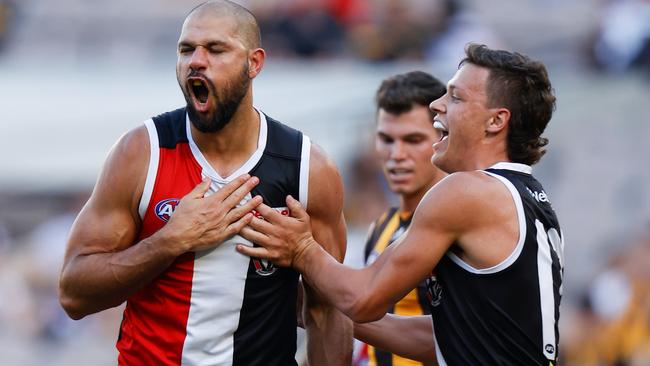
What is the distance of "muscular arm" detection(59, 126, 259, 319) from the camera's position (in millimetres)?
5277

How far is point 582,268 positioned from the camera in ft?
43.4

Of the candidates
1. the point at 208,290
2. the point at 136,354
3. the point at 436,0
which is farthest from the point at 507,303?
the point at 436,0

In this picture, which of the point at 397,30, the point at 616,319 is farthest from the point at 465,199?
the point at 397,30

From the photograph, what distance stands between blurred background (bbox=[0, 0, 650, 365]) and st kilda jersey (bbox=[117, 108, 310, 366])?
615cm

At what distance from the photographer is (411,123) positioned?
736 centimetres

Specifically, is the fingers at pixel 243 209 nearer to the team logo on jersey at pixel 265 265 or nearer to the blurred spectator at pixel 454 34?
the team logo on jersey at pixel 265 265

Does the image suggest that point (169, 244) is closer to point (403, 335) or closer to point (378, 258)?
point (378, 258)

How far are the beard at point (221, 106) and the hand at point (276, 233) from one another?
45cm

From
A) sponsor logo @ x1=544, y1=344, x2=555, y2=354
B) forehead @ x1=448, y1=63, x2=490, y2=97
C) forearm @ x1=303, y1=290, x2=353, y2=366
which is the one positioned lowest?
forearm @ x1=303, y1=290, x2=353, y2=366

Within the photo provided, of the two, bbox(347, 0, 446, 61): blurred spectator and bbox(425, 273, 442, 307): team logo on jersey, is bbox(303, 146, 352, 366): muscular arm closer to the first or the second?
bbox(425, 273, 442, 307): team logo on jersey

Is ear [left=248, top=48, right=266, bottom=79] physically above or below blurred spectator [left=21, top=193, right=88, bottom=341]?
above

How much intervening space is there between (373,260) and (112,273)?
Result: 202 cm

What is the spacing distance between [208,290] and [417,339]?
115 cm

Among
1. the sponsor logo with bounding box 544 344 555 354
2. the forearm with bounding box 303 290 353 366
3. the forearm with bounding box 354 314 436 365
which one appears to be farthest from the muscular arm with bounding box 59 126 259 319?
the sponsor logo with bounding box 544 344 555 354
